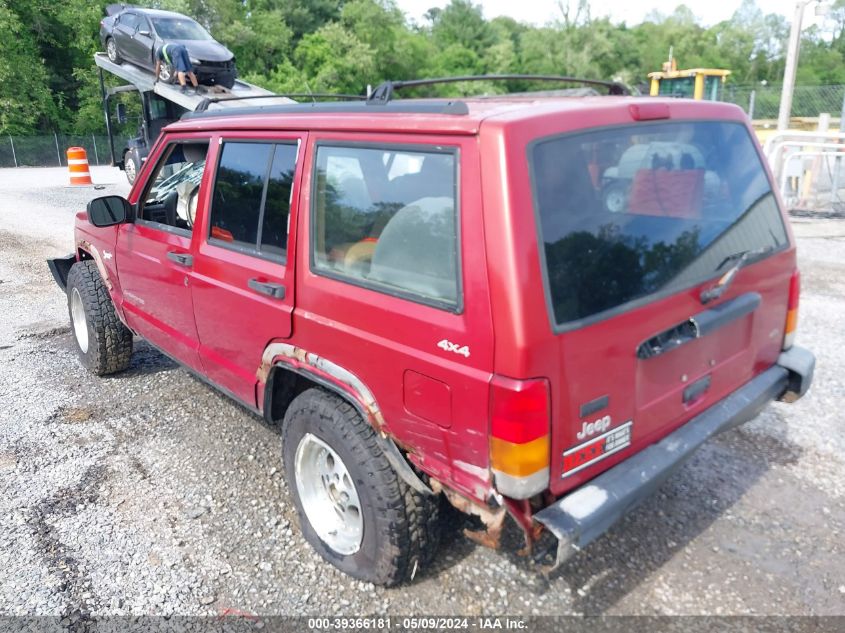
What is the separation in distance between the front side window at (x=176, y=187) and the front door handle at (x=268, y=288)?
0.86 m

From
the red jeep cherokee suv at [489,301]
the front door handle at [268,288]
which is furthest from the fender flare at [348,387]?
the front door handle at [268,288]

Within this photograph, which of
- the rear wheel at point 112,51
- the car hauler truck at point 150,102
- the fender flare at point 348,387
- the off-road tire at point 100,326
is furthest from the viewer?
the rear wheel at point 112,51

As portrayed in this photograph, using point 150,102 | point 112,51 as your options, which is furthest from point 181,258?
point 112,51

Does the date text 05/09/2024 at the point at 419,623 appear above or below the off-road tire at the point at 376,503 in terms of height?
below

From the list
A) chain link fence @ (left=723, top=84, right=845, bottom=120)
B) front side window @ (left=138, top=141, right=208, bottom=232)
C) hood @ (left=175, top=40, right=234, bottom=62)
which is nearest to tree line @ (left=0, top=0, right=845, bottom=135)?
chain link fence @ (left=723, top=84, right=845, bottom=120)

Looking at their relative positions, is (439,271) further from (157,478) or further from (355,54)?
(355,54)

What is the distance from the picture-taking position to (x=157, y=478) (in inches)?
142

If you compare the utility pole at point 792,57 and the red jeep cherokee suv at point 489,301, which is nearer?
the red jeep cherokee suv at point 489,301

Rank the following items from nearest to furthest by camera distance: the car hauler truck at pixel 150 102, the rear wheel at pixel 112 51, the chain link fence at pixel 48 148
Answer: the car hauler truck at pixel 150 102, the rear wheel at pixel 112 51, the chain link fence at pixel 48 148

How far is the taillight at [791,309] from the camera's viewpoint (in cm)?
307

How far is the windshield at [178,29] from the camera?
14961 millimetres

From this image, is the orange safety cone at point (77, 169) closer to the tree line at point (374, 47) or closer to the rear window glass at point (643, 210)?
the tree line at point (374, 47)

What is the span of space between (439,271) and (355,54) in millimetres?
43405

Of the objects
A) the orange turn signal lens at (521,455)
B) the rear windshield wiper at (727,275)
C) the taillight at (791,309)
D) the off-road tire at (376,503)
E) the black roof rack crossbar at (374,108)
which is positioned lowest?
the off-road tire at (376,503)
